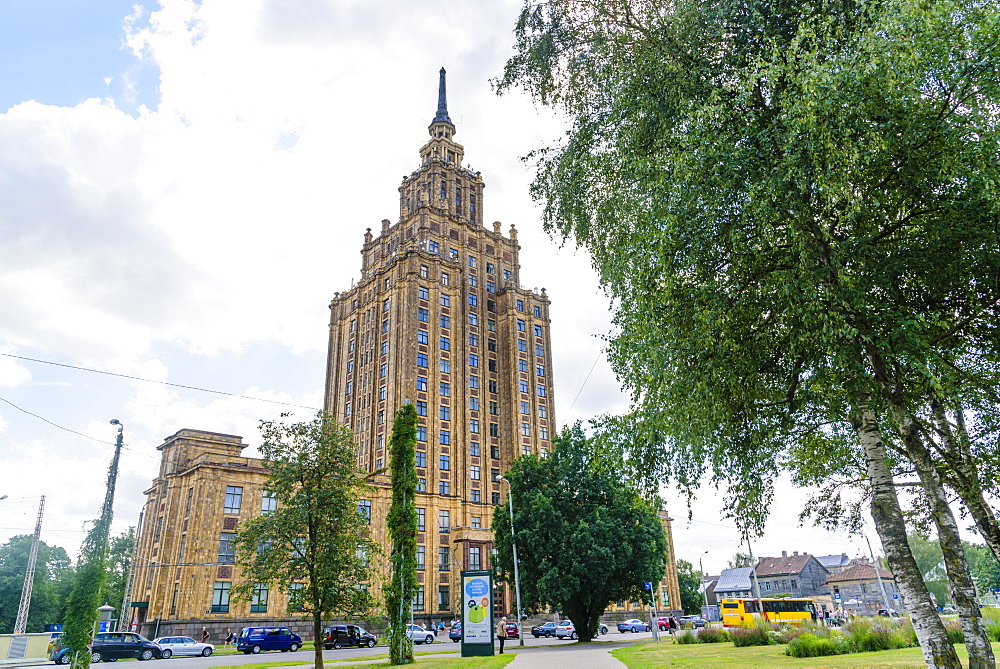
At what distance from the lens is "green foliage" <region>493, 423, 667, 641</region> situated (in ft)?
125

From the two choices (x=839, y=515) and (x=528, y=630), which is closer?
(x=839, y=515)

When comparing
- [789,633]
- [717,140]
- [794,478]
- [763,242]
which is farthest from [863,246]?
[789,633]

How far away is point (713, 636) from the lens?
120ft

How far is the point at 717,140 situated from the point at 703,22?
384 cm

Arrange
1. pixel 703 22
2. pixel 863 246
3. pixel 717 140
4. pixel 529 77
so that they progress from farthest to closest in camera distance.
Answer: pixel 529 77 → pixel 703 22 → pixel 717 140 → pixel 863 246

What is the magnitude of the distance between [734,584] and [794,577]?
1003 cm

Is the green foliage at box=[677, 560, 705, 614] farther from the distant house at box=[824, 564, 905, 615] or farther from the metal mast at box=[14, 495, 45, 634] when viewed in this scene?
the metal mast at box=[14, 495, 45, 634]

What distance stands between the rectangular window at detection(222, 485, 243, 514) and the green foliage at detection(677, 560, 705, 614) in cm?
6606

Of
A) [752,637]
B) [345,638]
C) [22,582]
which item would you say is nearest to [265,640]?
[345,638]

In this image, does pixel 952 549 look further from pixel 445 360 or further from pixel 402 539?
pixel 445 360

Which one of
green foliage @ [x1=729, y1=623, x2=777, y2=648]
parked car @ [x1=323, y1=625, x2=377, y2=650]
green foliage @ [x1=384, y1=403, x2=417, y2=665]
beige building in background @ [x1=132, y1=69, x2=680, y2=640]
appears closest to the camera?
green foliage @ [x1=384, y1=403, x2=417, y2=665]

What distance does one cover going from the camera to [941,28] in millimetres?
10039

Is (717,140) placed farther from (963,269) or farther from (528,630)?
(528,630)

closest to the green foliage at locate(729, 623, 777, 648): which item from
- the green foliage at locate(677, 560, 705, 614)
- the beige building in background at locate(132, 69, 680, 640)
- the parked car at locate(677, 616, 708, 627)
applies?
the parked car at locate(677, 616, 708, 627)
